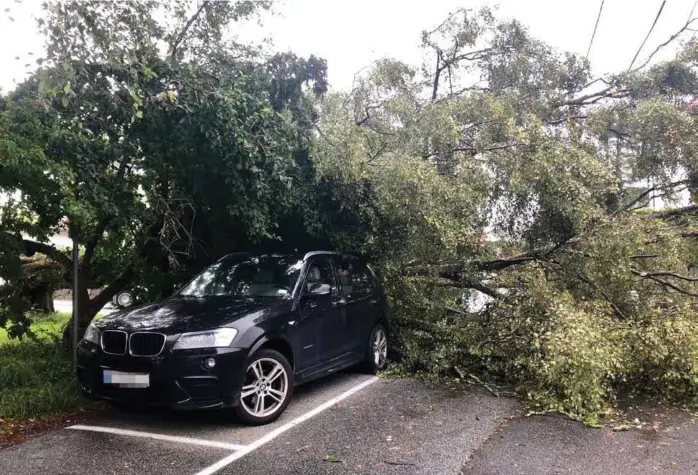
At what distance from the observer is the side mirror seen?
5.83m

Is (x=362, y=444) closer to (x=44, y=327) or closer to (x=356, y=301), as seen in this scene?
(x=356, y=301)

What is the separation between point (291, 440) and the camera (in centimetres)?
461

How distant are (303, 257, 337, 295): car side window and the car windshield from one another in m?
0.15

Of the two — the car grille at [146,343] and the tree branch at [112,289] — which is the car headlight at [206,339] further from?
the tree branch at [112,289]

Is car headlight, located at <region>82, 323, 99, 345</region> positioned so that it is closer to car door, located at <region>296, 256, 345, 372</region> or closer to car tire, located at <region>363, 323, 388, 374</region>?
car door, located at <region>296, 256, 345, 372</region>

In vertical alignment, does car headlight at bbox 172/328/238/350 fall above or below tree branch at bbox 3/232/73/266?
below

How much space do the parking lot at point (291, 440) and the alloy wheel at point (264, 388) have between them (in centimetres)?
18

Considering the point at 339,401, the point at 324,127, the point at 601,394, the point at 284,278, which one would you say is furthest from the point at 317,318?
the point at 601,394

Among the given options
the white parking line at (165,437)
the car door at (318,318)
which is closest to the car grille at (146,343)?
the white parking line at (165,437)

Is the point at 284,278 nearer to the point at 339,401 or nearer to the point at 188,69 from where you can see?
the point at 339,401

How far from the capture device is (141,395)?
4625 millimetres

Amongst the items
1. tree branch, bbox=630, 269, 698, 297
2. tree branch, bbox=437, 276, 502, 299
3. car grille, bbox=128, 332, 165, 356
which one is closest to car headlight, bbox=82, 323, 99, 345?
car grille, bbox=128, 332, 165, 356

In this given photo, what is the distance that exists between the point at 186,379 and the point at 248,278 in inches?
65.7

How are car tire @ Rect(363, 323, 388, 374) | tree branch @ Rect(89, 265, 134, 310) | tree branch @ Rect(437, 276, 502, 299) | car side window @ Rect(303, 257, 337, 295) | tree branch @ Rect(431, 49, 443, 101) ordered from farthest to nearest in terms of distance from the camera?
tree branch @ Rect(431, 49, 443, 101) < tree branch @ Rect(89, 265, 134, 310) < tree branch @ Rect(437, 276, 502, 299) < car tire @ Rect(363, 323, 388, 374) < car side window @ Rect(303, 257, 337, 295)
